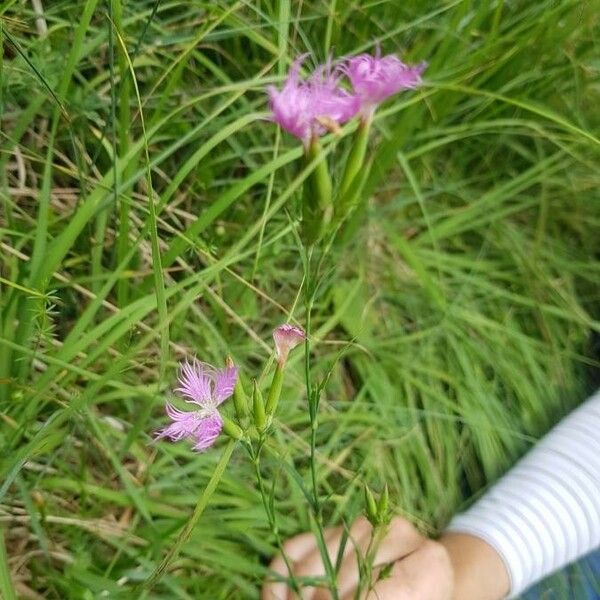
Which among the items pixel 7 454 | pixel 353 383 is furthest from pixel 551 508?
pixel 7 454

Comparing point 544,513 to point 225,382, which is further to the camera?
point 544,513

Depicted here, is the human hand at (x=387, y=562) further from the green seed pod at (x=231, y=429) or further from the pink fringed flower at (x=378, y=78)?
the pink fringed flower at (x=378, y=78)

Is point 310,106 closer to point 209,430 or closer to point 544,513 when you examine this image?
point 209,430

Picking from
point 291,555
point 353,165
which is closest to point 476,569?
point 291,555

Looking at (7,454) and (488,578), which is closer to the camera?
(7,454)

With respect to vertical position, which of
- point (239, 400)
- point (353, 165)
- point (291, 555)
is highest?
point (353, 165)

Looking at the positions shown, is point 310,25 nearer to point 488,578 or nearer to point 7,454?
point 7,454

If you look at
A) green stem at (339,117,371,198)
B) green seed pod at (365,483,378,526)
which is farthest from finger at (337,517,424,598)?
green stem at (339,117,371,198)
